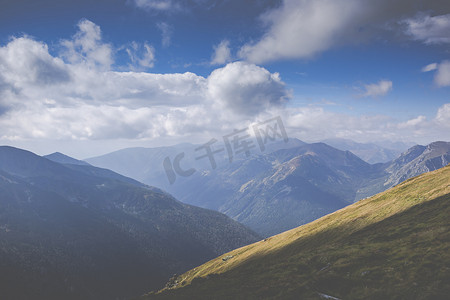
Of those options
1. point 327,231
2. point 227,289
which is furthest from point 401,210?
point 227,289

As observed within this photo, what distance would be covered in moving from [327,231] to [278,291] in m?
44.9

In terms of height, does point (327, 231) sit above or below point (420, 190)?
below

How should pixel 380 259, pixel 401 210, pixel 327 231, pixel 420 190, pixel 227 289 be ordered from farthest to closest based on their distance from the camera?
pixel 327 231
pixel 420 190
pixel 401 210
pixel 227 289
pixel 380 259

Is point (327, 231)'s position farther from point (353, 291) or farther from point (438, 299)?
Result: point (438, 299)

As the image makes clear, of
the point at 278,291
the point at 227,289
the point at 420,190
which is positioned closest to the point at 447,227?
the point at 278,291

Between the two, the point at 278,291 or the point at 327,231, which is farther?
the point at 327,231

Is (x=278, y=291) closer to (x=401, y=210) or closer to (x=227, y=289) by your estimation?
(x=227, y=289)

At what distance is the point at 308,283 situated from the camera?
141 ft

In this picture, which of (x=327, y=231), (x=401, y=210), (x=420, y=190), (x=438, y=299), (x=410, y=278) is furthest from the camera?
(x=327, y=231)

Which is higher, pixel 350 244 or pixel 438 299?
pixel 438 299

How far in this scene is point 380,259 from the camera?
4219 cm

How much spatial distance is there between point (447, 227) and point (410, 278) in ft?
59.8

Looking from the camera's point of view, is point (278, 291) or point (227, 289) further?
point (227, 289)

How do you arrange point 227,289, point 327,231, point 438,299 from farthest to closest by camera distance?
point 327,231 < point 227,289 < point 438,299
